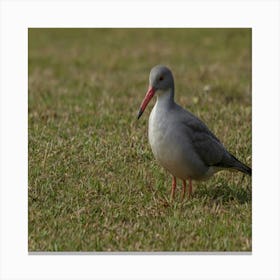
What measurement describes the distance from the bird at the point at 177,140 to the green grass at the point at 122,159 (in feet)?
0.87

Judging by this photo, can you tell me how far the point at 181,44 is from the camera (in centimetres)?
1280

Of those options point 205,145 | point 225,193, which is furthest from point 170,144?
point 225,193

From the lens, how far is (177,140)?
543cm

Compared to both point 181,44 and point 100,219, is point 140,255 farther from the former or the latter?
point 181,44

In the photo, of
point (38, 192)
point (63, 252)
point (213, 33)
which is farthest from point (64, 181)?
point (213, 33)

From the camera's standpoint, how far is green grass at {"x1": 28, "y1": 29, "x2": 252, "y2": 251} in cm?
513

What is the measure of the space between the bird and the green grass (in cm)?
26

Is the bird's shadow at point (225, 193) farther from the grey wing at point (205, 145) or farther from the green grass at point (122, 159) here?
the grey wing at point (205, 145)

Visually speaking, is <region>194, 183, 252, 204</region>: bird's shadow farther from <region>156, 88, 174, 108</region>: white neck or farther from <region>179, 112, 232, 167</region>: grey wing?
<region>156, 88, 174, 108</region>: white neck

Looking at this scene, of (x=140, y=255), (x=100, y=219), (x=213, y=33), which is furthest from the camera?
(x=213, y=33)

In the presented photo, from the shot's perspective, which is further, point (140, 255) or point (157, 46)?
point (157, 46)

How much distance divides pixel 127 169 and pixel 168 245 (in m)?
1.41

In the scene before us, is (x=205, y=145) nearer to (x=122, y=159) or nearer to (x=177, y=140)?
(x=177, y=140)

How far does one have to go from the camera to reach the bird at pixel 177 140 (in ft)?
17.8
